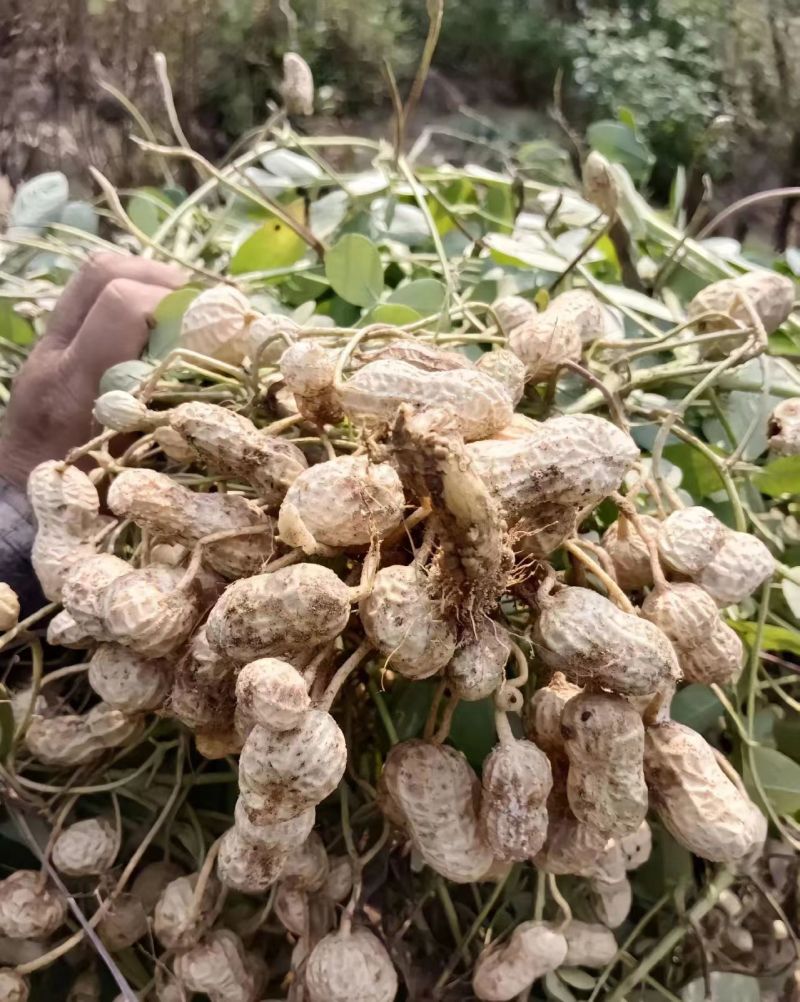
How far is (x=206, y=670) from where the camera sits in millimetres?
289

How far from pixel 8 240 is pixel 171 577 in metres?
0.36

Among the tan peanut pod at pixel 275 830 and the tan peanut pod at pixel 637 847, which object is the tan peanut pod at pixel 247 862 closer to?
the tan peanut pod at pixel 275 830

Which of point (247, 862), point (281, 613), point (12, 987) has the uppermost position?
point (281, 613)

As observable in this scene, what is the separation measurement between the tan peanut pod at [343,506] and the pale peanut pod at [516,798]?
0.09 m

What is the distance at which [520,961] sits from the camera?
36 cm

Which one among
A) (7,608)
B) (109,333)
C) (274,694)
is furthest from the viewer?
(109,333)

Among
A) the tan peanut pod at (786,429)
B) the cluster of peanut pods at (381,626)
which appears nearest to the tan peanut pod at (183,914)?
the cluster of peanut pods at (381,626)

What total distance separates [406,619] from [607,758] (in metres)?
0.09

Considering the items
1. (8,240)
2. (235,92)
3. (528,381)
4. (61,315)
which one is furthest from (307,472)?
(235,92)

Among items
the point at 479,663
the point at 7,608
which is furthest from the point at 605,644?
the point at 7,608

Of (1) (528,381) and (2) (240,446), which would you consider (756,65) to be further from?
(2) (240,446)

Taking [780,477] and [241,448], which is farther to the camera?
[780,477]

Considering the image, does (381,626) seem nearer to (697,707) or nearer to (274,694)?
(274,694)

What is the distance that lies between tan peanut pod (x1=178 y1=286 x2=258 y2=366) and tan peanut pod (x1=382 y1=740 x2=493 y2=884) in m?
0.21
